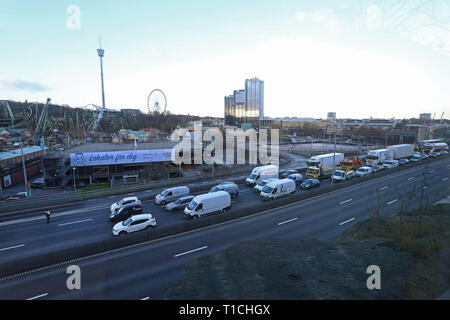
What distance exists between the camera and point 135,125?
123812mm

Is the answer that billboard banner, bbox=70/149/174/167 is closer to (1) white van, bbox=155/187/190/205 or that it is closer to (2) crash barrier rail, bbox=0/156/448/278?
(1) white van, bbox=155/187/190/205

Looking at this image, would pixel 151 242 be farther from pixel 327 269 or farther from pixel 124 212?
pixel 327 269

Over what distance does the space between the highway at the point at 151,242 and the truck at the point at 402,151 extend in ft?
53.0

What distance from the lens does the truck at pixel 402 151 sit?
3817cm

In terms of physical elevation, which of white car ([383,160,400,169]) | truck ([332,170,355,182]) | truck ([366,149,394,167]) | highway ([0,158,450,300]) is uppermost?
truck ([366,149,394,167])

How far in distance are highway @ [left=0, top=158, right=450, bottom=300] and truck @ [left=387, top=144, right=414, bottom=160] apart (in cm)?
1617

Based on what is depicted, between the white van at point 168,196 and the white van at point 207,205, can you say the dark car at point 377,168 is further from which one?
the white van at point 168,196

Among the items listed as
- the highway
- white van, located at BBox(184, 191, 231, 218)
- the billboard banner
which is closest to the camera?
the highway

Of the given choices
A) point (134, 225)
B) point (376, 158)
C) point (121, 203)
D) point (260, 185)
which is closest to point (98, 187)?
point (121, 203)

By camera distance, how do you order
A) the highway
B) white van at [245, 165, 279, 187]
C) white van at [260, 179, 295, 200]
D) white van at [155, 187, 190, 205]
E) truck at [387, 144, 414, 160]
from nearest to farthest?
1. the highway
2. white van at [260, 179, 295, 200]
3. white van at [155, 187, 190, 205]
4. white van at [245, 165, 279, 187]
5. truck at [387, 144, 414, 160]

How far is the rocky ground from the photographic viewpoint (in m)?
7.20

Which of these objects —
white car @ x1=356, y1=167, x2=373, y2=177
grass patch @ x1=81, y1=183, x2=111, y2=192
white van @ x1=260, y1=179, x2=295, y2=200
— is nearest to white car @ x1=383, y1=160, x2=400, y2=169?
white car @ x1=356, y1=167, x2=373, y2=177

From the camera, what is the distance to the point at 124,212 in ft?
55.2
